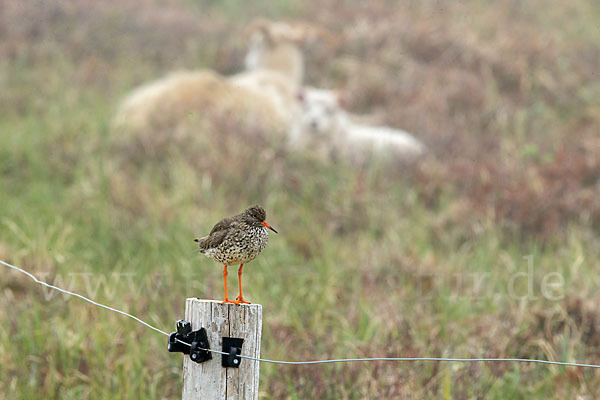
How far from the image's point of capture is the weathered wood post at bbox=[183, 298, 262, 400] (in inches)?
101

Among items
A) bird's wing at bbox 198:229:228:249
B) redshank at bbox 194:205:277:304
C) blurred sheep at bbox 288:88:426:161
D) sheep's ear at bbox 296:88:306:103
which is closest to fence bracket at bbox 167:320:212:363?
redshank at bbox 194:205:277:304

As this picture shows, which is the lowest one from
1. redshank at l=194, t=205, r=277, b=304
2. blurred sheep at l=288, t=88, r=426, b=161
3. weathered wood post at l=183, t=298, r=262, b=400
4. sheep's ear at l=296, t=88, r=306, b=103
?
weathered wood post at l=183, t=298, r=262, b=400

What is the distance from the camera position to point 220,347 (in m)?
2.56

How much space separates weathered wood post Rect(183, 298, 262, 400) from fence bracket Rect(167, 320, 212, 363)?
0.06ft

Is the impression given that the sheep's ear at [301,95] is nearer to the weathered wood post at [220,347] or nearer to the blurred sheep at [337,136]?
the blurred sheep at [337,136]

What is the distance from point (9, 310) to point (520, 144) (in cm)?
648

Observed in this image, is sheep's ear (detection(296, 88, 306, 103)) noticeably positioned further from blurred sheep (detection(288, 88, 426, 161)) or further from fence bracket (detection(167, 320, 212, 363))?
fence bracket (detection(167, 320, 212, 363))

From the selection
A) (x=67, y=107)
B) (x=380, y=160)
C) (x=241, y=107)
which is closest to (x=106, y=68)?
(x=67, y=107)

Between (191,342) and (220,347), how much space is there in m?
0.10

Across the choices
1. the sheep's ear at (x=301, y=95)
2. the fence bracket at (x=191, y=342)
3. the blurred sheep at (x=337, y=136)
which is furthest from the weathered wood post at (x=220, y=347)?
the sheep's ear at (x=301, y=95)

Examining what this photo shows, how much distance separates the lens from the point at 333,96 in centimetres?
965

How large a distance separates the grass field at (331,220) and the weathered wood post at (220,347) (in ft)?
4.33

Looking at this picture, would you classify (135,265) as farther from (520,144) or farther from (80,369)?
(520,144)

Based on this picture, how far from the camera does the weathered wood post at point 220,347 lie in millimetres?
2570
